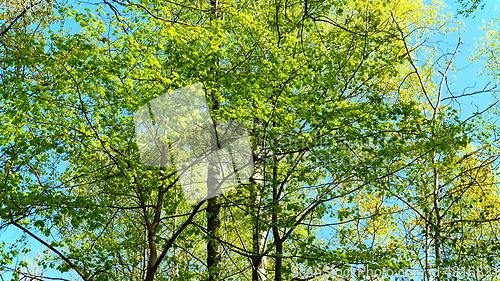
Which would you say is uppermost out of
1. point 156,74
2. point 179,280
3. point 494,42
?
point 494,42

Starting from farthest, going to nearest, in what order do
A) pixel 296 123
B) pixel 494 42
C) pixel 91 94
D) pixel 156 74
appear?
pixel 494 42 < pixel 296 123 < pixel 91 94 < pixel 156 74

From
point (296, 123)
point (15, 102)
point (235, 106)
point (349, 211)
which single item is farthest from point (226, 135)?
point (15, 102)

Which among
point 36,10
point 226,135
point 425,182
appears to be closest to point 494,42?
point 425,182

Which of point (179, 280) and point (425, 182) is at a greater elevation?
point (425, 182)

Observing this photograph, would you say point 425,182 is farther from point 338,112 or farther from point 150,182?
point 150,182

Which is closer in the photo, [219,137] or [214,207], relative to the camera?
[219,137]

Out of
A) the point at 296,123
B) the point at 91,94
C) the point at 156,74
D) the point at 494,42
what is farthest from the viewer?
the point at 494,42

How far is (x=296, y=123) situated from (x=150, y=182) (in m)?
2.99

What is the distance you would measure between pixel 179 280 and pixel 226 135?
8.92ft

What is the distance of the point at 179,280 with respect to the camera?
7.36m

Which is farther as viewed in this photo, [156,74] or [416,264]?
[416,264]

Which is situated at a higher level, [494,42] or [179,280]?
[494,42]

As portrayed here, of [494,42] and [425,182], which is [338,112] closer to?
[425,182]

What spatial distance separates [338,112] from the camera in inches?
295
